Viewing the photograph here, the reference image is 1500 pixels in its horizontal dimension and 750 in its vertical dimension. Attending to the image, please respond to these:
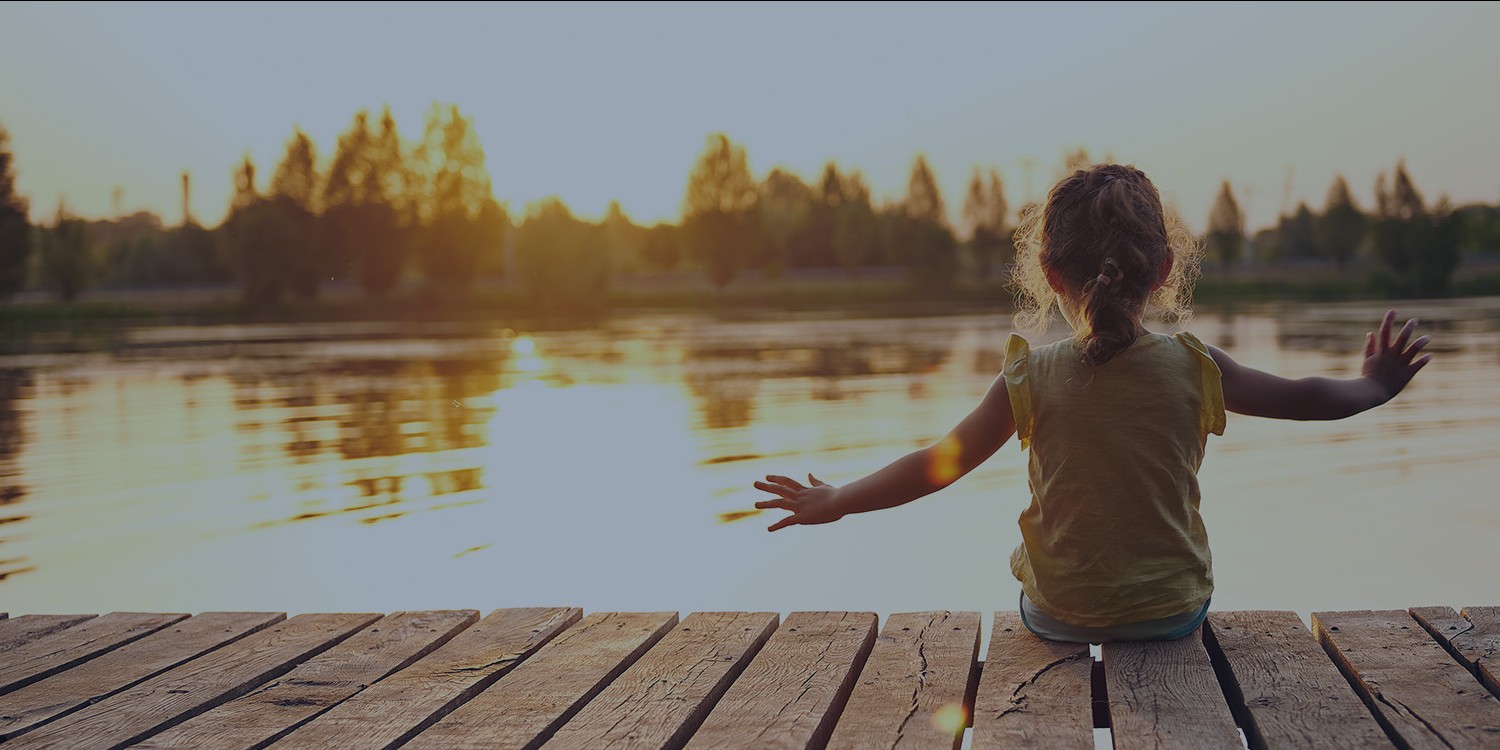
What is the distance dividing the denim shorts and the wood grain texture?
0.43m

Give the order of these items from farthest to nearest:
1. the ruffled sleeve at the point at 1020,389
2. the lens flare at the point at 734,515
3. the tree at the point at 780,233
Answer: the tree at the point at 780,233 < the lens flare at the point at 734,515 < the ruffled sleeve at the point at 1020,389

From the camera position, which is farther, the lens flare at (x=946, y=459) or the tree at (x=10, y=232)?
the tree at (x=10, y=232)

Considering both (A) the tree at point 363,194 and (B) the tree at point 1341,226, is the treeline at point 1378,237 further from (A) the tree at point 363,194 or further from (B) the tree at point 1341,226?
(A) the tree at point 363,194

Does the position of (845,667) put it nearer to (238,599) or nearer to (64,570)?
(238,599)

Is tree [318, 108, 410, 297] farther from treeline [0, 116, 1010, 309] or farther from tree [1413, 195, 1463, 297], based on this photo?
tree [1413, 195, 1463, 297]

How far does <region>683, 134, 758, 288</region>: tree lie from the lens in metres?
75.9

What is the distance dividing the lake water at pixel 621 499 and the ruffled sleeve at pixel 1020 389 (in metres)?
2.37

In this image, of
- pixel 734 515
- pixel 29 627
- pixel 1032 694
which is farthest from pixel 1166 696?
pixel 734 515

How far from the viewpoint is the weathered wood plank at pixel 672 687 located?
8.14 feet

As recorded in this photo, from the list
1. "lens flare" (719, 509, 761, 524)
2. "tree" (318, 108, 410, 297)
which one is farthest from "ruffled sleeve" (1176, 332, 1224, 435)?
"tree" (318, 108, 410, 297)

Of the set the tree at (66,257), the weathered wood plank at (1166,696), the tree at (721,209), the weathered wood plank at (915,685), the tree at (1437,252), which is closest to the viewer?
the weathered wood plank at (1166,696)

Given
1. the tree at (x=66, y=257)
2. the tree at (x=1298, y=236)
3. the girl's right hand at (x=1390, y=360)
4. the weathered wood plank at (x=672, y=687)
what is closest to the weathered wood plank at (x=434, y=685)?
the weathered wood plank at (x=672, y=687)

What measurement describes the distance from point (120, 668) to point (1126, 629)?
242 cm

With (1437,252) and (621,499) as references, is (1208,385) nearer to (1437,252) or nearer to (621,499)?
(621,499)
